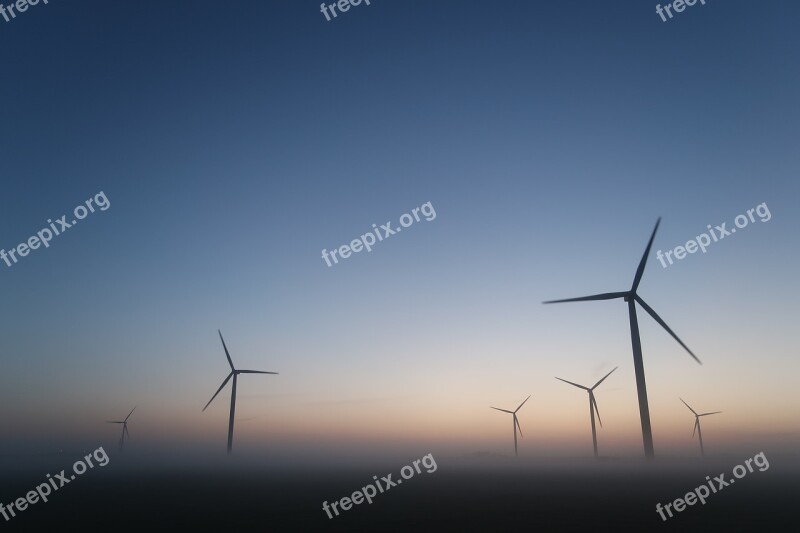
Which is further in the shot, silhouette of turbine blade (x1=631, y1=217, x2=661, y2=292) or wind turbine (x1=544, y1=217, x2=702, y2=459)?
silhouette of turbine blade (x1=631, y1=217, x2=661, y2=292)

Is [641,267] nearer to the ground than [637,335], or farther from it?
farther from it

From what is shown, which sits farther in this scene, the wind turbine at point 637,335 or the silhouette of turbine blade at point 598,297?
the silhouette of turbine blade at point 598,297

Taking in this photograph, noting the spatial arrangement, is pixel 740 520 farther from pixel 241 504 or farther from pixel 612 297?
pixel 241 504

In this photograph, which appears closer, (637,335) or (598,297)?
(637,335)

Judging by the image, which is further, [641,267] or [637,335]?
[641,267]

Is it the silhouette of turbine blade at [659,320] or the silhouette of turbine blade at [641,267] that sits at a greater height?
the silhouette of turbine blade at [641,267]

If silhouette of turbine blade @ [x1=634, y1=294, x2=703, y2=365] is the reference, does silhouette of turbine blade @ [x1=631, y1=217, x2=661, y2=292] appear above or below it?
above

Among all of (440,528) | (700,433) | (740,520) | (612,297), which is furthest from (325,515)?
(700,433)

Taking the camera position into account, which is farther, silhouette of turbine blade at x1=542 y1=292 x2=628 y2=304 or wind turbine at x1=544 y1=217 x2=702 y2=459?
silhouette of turbine blade at x1=542 y1=292 x2=628 y2=304
